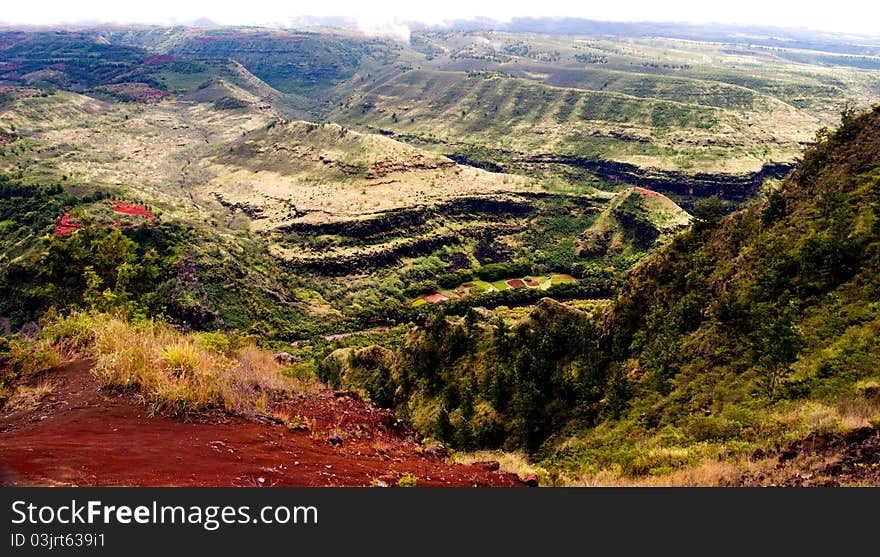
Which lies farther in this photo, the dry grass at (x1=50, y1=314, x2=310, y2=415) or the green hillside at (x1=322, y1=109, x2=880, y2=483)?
the green hillside at (x1=322, y1=109, x2=880, y2=483)

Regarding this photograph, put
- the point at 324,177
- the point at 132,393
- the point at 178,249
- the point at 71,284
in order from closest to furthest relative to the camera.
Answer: the point at 132,393
the point at 71,284
the point at 178,249
the point at 324,177

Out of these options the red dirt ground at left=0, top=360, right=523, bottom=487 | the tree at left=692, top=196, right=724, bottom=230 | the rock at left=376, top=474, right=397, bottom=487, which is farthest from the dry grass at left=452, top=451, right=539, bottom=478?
the tree at left=692, top=196, right=724, bottom=230

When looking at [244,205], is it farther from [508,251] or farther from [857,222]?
[857,222]

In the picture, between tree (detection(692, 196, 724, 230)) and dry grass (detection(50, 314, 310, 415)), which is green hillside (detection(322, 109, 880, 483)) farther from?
dry grass (detection(50, 314, 310, 415))

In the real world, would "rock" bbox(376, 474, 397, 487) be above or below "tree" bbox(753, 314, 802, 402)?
below

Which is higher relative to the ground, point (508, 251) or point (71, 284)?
point (71, 284)

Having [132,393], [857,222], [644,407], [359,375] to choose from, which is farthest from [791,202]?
[359,375]

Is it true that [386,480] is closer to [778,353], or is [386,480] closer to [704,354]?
[778,353]

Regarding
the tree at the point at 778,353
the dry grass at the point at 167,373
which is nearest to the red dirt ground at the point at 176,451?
the dry grass at the point at 167,373
